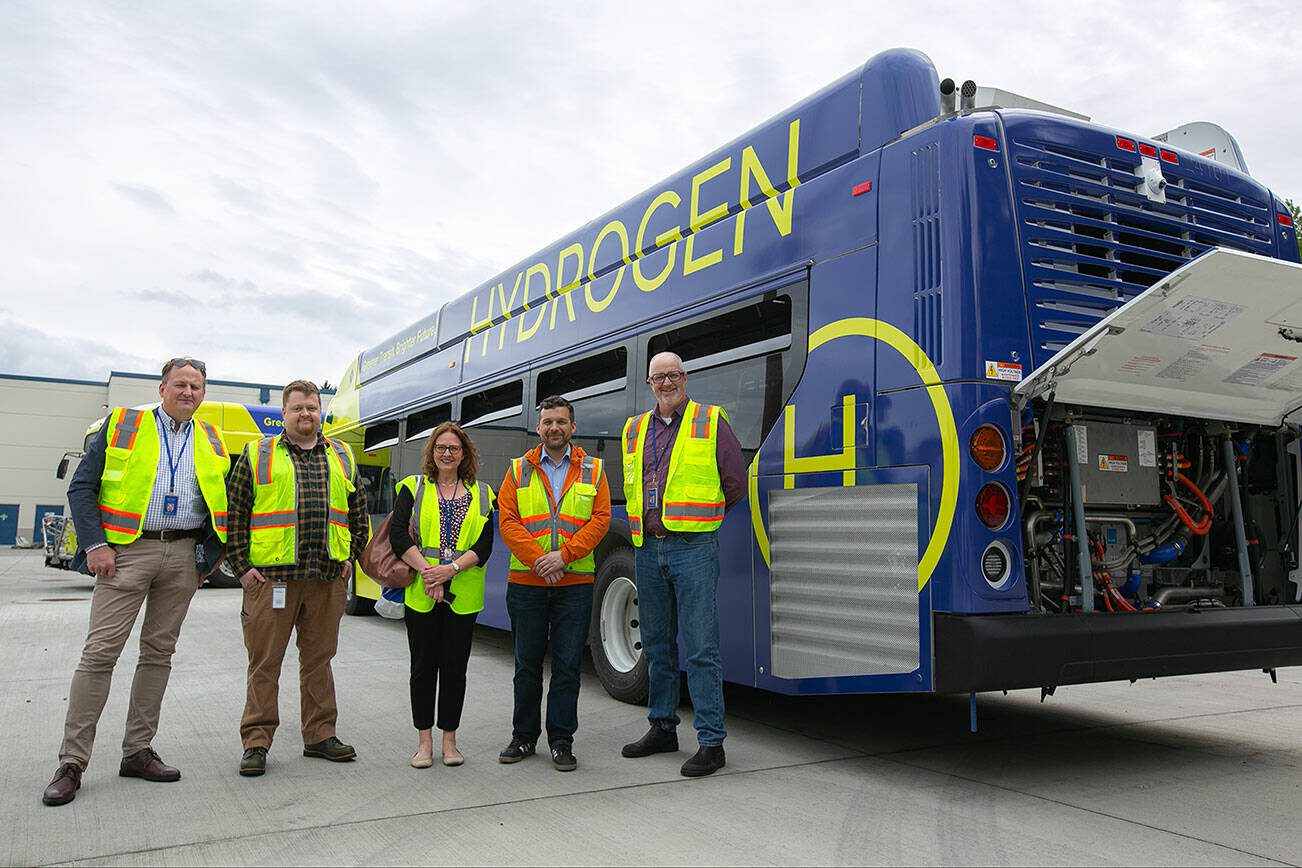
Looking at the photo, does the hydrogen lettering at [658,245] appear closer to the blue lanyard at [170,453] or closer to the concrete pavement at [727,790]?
the concrete pavement at [727,790]

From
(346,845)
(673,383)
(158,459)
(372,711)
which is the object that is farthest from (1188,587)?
(158,459)

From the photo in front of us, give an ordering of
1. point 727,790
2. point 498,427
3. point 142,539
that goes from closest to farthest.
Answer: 1. point 727,790
2. point 142,539
3. point 498,427

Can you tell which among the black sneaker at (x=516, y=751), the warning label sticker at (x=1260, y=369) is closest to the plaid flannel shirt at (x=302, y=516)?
the black sneaker at (x=516, y=751)

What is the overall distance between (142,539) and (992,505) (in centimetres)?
368

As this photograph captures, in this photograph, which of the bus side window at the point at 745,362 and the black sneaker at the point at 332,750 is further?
the bus side window at the point at 745,362

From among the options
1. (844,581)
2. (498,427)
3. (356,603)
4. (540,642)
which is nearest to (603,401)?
(498,427)

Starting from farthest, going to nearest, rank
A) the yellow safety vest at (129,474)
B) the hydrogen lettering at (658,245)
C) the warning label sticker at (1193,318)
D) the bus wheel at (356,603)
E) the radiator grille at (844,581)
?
the bus wheel at (356,603), the hydrogen lettering at (658,245), the yellow safety vest at (129,474), the radiator grille at (844,581), the warning label sticker at (1193,318)

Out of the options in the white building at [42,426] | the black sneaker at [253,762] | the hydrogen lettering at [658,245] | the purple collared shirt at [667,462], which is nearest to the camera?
the black sneaker at [253,762]

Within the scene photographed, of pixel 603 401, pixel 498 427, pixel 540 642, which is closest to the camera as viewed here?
pixel 540 642

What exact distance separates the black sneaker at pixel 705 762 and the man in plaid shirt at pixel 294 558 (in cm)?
165

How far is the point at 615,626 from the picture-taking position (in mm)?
6152

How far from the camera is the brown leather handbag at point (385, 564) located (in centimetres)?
450

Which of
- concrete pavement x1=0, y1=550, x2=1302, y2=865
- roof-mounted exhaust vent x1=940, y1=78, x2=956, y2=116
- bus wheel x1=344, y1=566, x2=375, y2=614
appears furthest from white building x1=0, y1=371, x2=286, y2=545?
roof-mounted exhaust vent x1=940, y1=78, x2=956, y2=116

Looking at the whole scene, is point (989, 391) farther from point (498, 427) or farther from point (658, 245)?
point (498, 427)
